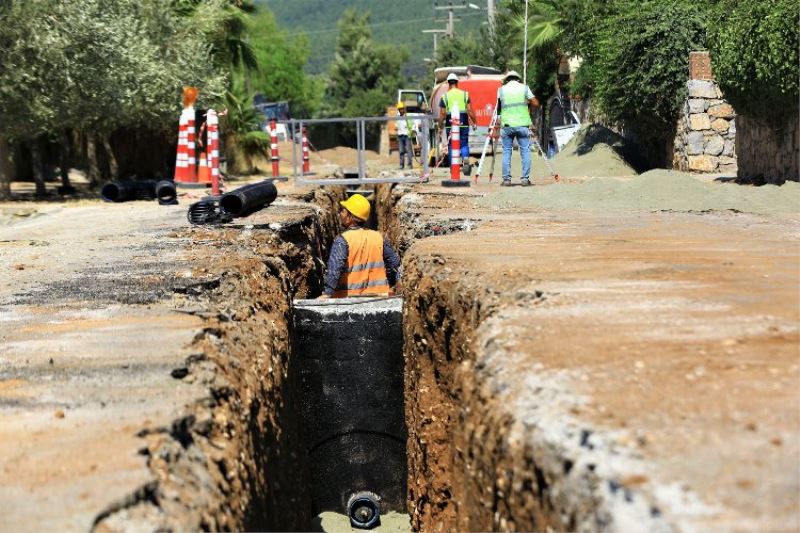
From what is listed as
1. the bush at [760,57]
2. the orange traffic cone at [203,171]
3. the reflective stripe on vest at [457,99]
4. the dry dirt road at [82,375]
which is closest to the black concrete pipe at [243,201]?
the dry dirt road at [82,375]

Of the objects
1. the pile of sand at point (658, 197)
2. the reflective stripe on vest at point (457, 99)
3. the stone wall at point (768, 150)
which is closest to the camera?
the pile of sand at point (658, 197)

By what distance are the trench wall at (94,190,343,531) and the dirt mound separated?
13.4 meters

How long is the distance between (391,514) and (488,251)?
2.45 meters

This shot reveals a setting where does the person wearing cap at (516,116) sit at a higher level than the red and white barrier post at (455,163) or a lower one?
higher

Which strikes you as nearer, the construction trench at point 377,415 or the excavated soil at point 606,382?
the excavated soil at point 606,382

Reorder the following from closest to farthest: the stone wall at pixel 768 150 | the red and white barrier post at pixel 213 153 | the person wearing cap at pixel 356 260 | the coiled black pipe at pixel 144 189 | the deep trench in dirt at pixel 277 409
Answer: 1. the deep trench in dirt at pixel 277 409
2. the person wearing cap at pixel 356 260
3. the stone wall at pixel 768 150
4. the red and white barrier post at pixel 213 153
5. the coiled black pipe at pixel 144 189

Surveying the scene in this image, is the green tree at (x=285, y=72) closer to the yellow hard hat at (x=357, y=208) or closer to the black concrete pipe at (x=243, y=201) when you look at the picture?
the black concrete pipe at (x=243, y=201)

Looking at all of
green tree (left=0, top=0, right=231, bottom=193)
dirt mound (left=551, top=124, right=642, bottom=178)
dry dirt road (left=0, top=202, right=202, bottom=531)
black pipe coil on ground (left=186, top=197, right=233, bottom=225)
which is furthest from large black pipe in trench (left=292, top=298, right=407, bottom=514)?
dirt mound (left=551, top=124, right=642, bottom=178)

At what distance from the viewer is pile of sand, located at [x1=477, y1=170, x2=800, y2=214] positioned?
37.3 feet

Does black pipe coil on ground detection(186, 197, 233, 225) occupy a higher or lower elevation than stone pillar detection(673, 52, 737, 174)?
lower

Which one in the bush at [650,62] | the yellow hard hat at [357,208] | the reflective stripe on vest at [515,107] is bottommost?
the yellow hard hat at [357,208]

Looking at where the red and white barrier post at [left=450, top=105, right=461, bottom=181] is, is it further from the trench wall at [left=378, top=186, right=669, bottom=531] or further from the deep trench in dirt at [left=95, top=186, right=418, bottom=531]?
the trench wall at [left=378, top=186, right=669, bottom=531]

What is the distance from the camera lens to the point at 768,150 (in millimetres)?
15539

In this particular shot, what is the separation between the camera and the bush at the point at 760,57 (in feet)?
44.1
